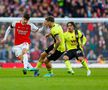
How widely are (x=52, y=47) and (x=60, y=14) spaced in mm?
12671

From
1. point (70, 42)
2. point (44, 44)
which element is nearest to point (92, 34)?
point (44, 44)

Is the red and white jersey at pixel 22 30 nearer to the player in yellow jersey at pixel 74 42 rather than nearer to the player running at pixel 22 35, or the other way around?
the player running at pixel 22 35

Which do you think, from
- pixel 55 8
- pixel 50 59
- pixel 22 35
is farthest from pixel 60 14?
pixel 50 59

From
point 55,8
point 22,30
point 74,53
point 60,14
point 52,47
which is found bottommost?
point 60,14

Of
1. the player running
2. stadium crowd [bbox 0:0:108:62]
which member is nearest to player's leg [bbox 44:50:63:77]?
the player running

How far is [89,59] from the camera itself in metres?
31.2

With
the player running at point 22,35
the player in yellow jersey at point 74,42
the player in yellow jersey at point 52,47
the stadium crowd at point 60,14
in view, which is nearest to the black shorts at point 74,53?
the player in yellow jersey at point 74,42

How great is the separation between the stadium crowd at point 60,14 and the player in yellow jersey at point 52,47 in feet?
29.5

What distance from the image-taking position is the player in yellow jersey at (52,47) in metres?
20.6

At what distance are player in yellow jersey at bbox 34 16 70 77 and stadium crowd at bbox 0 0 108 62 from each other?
29.5ft

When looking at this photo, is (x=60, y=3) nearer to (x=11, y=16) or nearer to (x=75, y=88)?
(x=11, y=16)

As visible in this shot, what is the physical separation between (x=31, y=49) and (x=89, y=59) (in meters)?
2.90

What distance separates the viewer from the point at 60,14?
33.9 metres

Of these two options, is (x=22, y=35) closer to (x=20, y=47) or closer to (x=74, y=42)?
(x=20, y=47)
